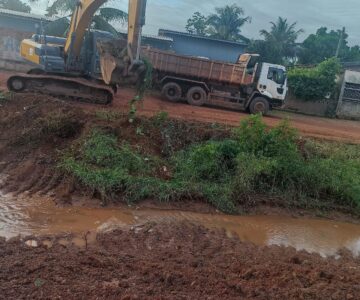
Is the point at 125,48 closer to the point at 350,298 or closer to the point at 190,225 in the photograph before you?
the point at 190,225

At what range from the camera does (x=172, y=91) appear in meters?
19.8

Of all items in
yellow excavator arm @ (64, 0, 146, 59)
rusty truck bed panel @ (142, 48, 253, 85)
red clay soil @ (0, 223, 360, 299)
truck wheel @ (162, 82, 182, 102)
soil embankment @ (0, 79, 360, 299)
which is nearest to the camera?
red clay soil @ (0, 223, 360, 299)

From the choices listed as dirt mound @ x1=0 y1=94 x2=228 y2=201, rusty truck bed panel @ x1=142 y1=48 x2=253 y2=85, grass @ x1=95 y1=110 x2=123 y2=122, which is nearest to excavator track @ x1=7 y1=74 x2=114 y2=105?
dirt mound @ x1=0 y1=94 x2=228 y2=201

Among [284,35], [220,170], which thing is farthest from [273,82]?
[284,35]

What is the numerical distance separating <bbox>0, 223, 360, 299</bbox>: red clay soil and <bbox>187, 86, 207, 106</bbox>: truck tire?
12.4 m

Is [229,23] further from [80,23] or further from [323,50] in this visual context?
[80,23]

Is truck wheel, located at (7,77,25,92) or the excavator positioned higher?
the excavator

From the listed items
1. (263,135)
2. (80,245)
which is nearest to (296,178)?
(263,135)

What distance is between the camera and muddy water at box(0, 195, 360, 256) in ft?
25.6

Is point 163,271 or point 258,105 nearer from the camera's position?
point 163,271

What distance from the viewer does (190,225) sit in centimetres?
881

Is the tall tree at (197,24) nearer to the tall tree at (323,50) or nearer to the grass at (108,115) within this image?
the tall tree at (323,50)

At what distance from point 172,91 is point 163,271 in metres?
14.5

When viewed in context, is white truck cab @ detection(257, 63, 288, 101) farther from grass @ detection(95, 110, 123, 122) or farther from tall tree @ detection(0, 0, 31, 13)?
tall tree @ detection(0, 0, 31, 13)
